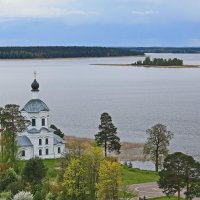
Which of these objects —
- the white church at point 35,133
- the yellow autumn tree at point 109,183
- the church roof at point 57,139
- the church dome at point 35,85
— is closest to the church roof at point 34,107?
the white church at point 35,133

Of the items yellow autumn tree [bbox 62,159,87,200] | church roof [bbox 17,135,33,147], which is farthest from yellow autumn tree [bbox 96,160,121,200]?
church roof [bbox 17,135,33,147]

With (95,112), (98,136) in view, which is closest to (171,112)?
(95,112)

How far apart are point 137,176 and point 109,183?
14.0 m

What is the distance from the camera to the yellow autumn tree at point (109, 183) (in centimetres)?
3462

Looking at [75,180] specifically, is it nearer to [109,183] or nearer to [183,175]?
[109,183]

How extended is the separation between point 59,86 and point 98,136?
299ft

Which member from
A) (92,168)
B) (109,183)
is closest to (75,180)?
(92,168)

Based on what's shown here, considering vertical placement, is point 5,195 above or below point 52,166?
below

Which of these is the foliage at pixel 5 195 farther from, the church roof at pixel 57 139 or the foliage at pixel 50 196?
the church roof at pixel 57 139

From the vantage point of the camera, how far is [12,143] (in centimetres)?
5019

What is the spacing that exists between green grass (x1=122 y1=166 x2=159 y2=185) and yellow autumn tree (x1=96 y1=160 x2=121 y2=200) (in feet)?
32.4

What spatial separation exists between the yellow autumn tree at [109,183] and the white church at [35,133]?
21.5 metres

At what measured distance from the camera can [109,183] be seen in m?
34.6

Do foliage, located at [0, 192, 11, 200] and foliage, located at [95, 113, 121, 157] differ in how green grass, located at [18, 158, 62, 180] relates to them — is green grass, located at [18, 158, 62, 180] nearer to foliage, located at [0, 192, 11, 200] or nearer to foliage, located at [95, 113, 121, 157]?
foliage, located at [95, 113, 121, 157]
